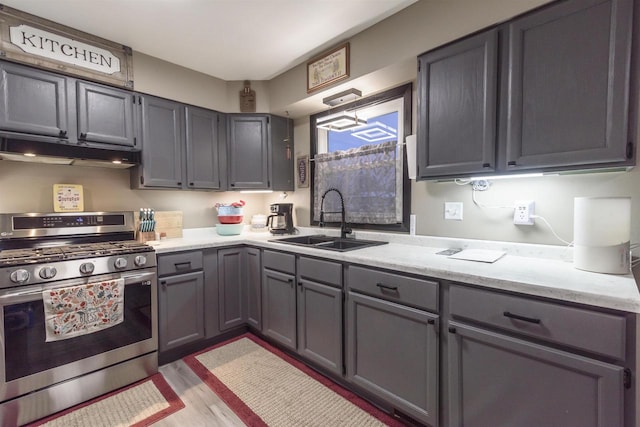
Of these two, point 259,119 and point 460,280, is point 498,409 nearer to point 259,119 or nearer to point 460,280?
point 460,280

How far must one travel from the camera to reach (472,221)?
1.89m

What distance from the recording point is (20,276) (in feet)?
5.24

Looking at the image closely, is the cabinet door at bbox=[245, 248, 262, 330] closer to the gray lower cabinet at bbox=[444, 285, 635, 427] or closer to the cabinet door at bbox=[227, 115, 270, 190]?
the cabinet door at bbox=[227, 115, 270, 190]

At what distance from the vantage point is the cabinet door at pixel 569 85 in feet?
3.85

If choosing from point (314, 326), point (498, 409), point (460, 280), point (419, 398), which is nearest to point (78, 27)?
point (314, 326)

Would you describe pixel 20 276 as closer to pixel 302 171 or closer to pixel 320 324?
pixel 320 324

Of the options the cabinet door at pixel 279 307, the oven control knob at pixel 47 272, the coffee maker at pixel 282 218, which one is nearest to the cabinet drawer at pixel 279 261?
the cabinet door at pixel 279 307

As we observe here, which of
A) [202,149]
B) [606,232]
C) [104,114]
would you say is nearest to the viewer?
[606,232]

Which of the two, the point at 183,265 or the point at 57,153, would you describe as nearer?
the point at 57,153

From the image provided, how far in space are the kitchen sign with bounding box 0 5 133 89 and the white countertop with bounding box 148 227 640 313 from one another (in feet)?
4.73

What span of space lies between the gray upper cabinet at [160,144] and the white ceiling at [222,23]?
474 millimetres

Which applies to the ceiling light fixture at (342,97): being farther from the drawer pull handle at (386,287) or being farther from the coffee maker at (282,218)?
the drawer pull handle at (386,287)

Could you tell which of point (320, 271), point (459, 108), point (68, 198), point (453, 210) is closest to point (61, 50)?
point (68, 198)

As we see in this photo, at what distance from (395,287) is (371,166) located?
1.24 meters
